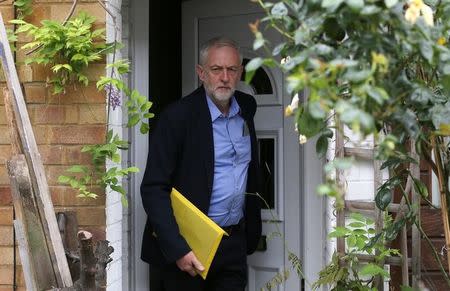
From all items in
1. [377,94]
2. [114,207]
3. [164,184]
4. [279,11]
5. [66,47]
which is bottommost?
[114,207]

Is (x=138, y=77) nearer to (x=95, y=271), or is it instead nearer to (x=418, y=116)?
(x=95, y=271)

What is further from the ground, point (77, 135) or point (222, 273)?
point (77, 135)

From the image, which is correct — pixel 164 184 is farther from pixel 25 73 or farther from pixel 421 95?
pixel 421 95

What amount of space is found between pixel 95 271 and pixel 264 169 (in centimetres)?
186

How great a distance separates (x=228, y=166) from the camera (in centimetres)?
337

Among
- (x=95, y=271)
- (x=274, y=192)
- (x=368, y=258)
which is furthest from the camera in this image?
(x=274, y=192)

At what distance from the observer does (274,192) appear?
4062 millimetres

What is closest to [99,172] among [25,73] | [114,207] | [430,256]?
[114,207]

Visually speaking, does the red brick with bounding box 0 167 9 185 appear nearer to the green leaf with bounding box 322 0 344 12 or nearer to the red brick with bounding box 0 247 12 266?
the red brick with bounding box 0 247 12 266

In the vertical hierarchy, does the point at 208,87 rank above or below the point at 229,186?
above

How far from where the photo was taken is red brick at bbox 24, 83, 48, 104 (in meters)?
3.09

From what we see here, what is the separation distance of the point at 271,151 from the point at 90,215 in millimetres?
1351

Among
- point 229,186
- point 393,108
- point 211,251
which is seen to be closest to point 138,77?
point 229,186

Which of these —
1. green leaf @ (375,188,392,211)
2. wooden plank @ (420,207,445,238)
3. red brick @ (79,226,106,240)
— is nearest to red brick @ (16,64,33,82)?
red brick @ (79,226,106,240)
